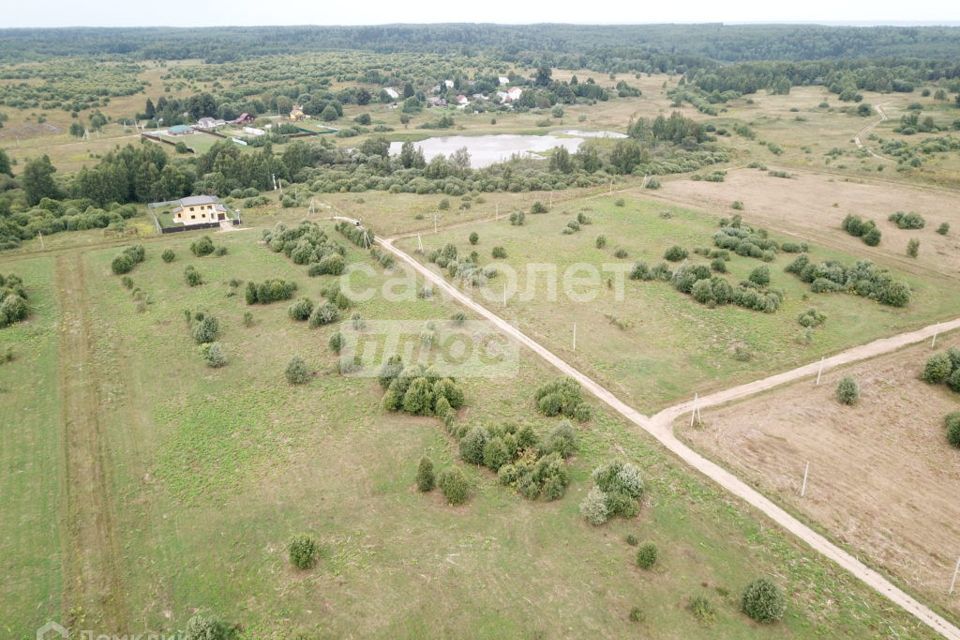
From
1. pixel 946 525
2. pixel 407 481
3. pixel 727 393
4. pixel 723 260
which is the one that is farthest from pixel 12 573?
pixel 723 260

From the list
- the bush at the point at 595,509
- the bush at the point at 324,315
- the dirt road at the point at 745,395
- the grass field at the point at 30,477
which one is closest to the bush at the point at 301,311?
the bush at the point at 324,315

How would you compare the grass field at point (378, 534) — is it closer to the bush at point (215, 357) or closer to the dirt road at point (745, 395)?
the bush at point (215, 357)

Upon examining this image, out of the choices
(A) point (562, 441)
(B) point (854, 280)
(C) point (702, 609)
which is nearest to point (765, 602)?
(C) point (702, 609)

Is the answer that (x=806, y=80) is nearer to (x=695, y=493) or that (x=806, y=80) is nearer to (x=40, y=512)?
(x=695, y=493)

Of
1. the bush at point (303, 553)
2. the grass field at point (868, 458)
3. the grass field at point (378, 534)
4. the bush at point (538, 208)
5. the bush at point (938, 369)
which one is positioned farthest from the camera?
the bush at point (538, 208)

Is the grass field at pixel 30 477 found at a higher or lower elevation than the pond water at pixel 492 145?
lower

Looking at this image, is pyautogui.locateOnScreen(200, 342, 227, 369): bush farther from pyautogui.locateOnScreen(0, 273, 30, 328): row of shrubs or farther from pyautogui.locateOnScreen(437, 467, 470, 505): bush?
pyautogui.locateOnScreen(437, 467, 470, 505): bush

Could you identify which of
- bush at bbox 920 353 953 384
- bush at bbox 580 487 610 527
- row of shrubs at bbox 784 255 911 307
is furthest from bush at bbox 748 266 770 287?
bush at bbox 580 487 610 527
